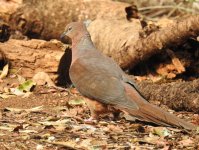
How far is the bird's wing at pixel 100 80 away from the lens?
6098 millimetres

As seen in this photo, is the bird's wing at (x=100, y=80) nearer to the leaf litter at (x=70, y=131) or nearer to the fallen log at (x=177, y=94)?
the leaf litter at (x=70, y=131)

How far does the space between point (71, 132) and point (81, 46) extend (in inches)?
54.1

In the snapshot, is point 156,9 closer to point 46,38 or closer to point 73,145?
point 46,38

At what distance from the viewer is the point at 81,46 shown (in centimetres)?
693

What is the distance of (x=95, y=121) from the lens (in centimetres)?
630

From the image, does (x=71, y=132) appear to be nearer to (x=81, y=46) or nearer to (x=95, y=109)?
(x=95, y=109)

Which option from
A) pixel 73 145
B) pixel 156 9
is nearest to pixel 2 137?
pixel 73 145

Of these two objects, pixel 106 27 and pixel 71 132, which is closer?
pixel 71 132

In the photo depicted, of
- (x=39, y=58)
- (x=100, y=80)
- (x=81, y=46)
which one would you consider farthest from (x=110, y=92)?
(x=39, y=58)

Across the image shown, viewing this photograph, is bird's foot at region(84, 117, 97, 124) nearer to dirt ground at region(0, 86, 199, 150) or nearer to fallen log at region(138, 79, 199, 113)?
dirt ground at region(0, 86, 199, 150)

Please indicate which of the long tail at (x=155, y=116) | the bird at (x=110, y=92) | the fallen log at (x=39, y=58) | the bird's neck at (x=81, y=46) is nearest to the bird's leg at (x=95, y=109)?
the bird at (x=110, y=92)

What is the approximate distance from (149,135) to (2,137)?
1337 millimetres

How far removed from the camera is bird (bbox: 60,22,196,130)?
5.99 metres

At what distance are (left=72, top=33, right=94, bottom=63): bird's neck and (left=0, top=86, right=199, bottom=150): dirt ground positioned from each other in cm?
59
